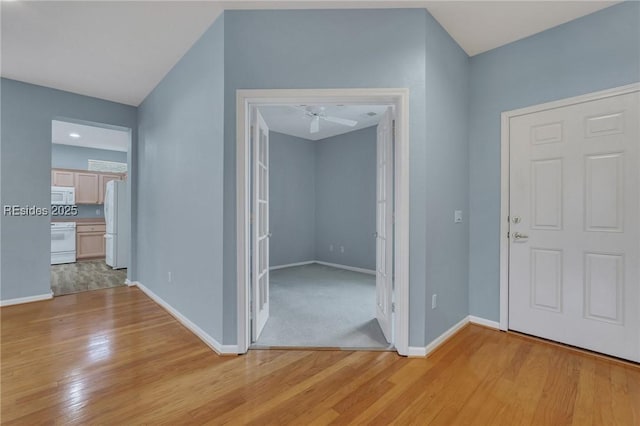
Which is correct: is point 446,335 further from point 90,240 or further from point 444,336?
point 90,240

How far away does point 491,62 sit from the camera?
2916 millimetres

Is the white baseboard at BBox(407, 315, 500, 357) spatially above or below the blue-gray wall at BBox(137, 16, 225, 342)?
below

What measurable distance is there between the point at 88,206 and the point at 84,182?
67 centimetres

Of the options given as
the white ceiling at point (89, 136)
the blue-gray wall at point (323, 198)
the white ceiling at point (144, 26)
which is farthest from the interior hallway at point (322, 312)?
the white ceiling at point (89, 136)

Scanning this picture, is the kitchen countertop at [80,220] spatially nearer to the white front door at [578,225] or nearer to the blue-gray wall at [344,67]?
the blue-gray wall at [344,67]

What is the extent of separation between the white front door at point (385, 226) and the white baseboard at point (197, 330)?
Answer: 1383mm

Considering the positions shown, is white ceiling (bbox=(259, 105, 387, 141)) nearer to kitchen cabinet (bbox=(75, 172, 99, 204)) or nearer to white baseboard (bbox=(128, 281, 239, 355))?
white baseboard (bbox=(128, 281, 239, 355))

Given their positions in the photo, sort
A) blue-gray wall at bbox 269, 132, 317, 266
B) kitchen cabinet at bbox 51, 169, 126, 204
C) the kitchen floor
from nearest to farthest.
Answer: the kitchen floor < blue-gray wall at bbox 269, 132, 317, 266 < kitchen cabinet at bbox 51, 169, 126, 204

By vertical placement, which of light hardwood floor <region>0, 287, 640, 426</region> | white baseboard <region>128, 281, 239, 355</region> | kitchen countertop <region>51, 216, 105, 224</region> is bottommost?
light hardwood floor <region>0, 287, 640, 426</region>

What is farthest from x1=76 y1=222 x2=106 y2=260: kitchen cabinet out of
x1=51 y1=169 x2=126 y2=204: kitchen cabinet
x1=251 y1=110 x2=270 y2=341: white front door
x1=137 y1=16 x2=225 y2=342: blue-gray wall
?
x1=251 y1=110 x2=270 y2=341: white front door

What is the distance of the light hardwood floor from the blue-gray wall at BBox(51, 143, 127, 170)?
5594 millimetres

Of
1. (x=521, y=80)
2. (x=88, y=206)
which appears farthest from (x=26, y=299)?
(x=521, y=80)

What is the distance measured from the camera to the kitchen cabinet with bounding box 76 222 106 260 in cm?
672

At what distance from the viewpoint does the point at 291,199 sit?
6.33 m
